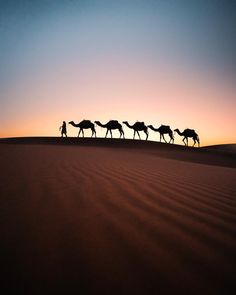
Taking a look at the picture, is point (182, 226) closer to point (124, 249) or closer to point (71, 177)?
point (124, 249)

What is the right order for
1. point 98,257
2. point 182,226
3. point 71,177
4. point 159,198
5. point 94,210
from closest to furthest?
point 98,257 → point 182,226 → point 94,210 → point 159,198 → point 71,177

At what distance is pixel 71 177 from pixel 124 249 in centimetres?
312

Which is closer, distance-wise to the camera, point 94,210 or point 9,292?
point 9,292

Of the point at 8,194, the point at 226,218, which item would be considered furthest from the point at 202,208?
the point at 8,194

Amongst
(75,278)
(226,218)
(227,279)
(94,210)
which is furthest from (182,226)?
(75,278)

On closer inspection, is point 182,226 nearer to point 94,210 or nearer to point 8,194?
point 94,210

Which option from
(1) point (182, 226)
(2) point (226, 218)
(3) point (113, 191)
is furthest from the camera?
(3) point (113, 191)

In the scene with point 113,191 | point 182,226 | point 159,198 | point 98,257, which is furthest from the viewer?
point 113,191

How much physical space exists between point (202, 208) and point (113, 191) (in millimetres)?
1332

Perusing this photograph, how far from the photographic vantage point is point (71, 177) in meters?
4.81

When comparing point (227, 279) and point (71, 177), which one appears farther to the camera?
point (71, 177)

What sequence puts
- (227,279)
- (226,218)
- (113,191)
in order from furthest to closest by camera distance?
(113,191) → (226,218) → (227,279)

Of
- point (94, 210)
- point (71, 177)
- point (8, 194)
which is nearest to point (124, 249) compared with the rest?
point (94, 210)

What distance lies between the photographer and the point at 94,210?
109 inches
